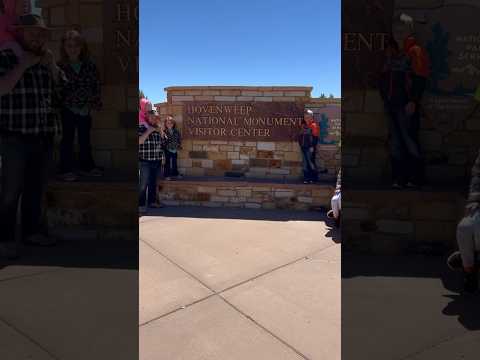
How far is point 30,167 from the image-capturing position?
103 cm

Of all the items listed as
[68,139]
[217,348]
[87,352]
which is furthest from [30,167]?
[217,348]

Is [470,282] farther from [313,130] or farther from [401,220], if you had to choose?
[313,130]

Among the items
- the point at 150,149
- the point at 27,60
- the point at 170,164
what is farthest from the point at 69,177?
the point at 170,164

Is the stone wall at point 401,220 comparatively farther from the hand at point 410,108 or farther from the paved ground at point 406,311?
the hand at point 410,108

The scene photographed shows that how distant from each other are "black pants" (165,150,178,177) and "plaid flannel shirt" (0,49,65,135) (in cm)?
490

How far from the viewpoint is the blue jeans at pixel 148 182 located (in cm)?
461

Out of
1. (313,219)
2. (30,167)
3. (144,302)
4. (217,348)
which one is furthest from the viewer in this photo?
(313,219)

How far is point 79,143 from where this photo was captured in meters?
1.06

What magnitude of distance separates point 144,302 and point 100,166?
125cm

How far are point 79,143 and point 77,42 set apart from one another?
0.29m

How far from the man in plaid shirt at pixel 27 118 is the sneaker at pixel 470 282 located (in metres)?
1.42

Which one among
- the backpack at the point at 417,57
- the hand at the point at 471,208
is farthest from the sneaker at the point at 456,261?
the backpack at the point at 417,57

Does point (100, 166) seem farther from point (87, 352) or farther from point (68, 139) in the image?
point (87, 352)

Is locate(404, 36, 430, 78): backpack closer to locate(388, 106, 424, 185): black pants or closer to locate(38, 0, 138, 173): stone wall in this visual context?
locate(388, 106, 424, 185): black pants
